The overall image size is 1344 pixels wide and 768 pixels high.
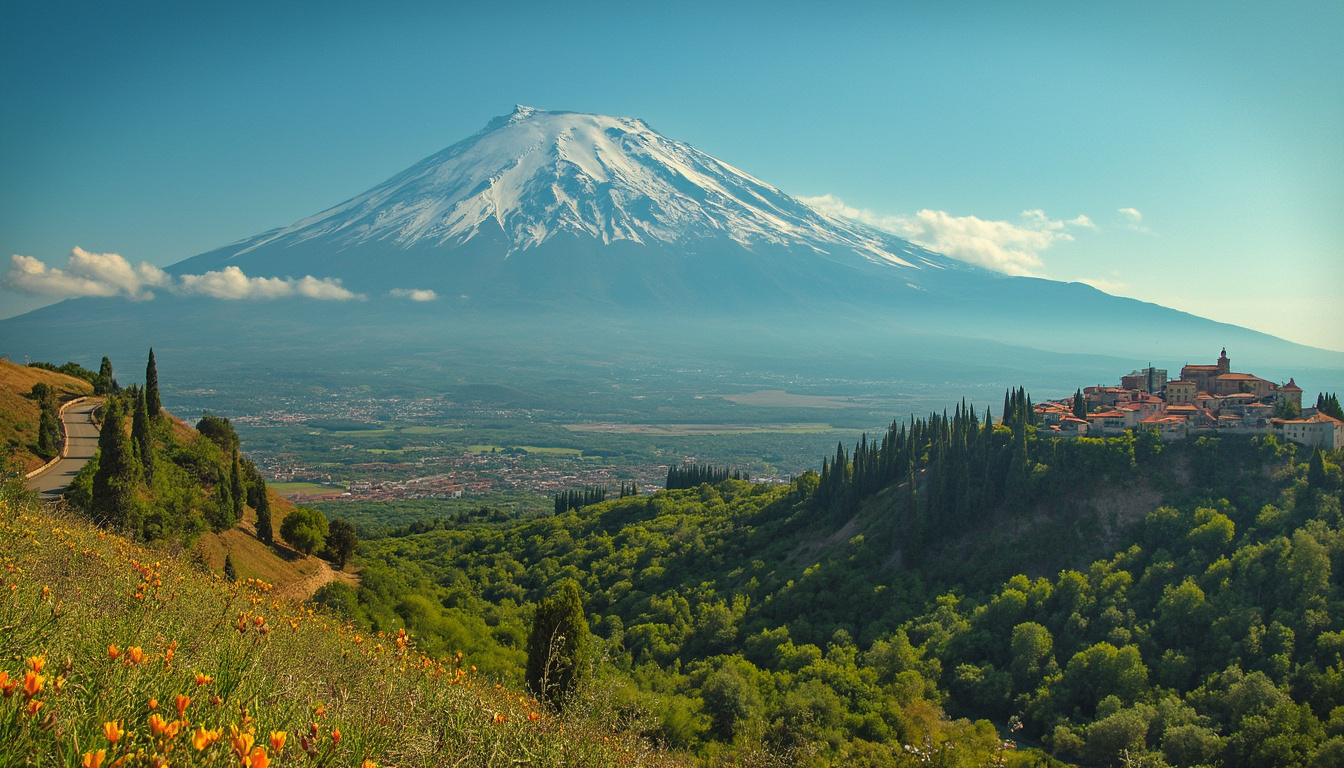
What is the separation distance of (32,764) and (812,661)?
29557mm

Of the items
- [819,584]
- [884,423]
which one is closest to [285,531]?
[819,584]

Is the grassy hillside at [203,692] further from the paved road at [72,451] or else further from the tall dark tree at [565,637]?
the paved road at [72,451]

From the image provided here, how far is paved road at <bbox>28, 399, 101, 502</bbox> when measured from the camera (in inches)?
955

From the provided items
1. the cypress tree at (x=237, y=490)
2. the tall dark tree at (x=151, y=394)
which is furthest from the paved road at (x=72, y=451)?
the cypress tree at (x=237, y=490)

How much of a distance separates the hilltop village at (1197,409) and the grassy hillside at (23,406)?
47.1 metres

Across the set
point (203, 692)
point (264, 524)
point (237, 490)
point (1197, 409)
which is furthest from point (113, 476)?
point (1197, 409)

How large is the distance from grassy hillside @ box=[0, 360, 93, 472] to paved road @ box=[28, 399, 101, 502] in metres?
0.65

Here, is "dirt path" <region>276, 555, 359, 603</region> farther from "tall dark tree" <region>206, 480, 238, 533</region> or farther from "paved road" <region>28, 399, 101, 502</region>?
"paved road" <region>28, 399, 101, 502</region>

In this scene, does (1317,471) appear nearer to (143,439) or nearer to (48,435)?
(143,439)

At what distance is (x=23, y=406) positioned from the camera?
31891mm

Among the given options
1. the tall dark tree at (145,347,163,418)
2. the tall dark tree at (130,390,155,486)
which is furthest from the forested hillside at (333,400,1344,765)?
the tall dark tree at (145,347,163,418)

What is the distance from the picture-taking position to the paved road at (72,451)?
955 inches

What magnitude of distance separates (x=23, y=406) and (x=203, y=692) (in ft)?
117

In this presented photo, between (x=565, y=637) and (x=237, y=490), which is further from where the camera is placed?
(x=237, y=490)
